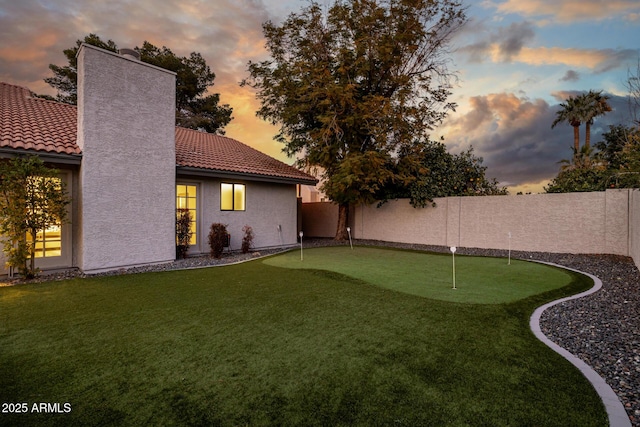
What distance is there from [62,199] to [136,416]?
7528 millimetres

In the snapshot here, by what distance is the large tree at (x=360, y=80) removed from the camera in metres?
13.7

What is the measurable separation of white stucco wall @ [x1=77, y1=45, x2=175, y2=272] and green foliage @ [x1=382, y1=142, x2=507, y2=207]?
392 inches

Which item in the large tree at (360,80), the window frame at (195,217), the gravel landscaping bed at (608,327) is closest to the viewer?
the gravel landscaping bed at (608,327)

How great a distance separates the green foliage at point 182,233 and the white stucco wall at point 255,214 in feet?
1.88

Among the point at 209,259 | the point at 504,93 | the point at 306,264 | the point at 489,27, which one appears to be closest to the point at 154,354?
the point at 306,264

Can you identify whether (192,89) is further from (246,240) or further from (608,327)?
(608,327)

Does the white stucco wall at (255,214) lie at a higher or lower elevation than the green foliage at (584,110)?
lower

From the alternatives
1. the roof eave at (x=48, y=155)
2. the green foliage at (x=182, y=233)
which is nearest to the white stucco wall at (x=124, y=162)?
the roof eave at (x=48, y=155)

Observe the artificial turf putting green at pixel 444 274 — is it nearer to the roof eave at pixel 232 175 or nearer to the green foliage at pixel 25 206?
the roof eave at pixel 232 175

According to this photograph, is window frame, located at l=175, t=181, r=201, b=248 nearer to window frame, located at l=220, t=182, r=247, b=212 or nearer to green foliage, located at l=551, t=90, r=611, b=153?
window frame, located at l=220, t=182, r=247, b=212

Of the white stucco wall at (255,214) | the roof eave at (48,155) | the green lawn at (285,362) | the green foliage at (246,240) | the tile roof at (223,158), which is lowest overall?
the green lawn at (285,362)

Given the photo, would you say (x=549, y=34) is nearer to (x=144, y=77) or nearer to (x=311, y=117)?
(x=311, y=117)

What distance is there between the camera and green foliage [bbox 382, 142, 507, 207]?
14.7m

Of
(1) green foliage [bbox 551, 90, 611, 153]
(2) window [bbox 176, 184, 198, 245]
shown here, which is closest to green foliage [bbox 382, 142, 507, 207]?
(2) window [bbox 176, 184, 198, 245]
